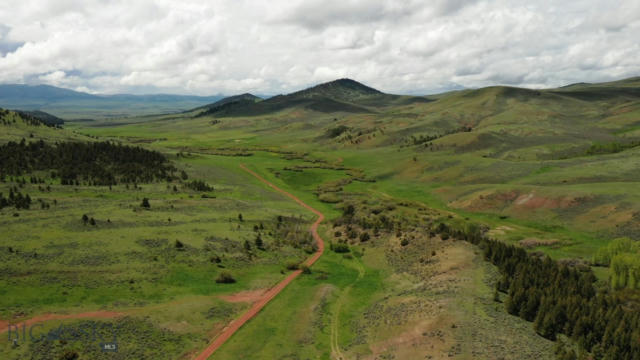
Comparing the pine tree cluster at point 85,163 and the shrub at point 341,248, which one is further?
the pine tree cluster at point 85,163

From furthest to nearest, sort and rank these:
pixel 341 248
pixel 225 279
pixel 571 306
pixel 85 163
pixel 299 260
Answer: pixel 85 163
pixel 341 248
pixel 299 260
pixel 225 279
pixel 571 306

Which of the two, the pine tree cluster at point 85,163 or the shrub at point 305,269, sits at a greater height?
the pine tree cluster at point 85,163

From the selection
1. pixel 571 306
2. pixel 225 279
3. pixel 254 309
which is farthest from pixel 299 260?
pixel 571 306

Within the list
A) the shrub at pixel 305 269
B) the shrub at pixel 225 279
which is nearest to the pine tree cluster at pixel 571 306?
the shrub at pixel 305 269

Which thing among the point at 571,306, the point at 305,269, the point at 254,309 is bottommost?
the point at 254,309

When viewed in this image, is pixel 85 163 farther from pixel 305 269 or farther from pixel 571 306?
pixel 571 306

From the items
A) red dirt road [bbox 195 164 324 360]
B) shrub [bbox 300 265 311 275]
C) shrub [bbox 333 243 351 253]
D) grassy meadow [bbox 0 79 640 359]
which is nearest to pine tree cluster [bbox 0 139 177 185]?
grassy meadow [bbox 0 79 640 359]

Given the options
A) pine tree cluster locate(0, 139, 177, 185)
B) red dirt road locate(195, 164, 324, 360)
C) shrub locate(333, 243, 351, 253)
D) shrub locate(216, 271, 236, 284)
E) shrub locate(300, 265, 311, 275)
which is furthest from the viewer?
pine tree cluster locate(0, 139, 177, 185)

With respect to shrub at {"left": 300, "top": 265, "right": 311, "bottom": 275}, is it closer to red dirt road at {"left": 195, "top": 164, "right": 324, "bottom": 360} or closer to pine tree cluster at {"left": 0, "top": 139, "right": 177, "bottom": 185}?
red dirt road at {"left": 195, "top": 164, "right": 324, "bottom": 360}

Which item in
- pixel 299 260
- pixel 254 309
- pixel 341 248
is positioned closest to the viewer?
pixel 254 309

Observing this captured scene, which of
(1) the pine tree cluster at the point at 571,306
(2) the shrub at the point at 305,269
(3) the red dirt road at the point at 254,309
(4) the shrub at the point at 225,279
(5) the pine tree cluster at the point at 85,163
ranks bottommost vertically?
(3) the red dirt road at the point at 254,309

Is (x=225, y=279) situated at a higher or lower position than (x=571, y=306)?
lower

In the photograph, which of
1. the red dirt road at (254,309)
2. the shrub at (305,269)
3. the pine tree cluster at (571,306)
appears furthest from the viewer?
the shrub at (305,269)

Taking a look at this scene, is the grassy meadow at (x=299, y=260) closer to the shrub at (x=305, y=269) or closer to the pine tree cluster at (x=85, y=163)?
the shrub at (x=305, y=269)
